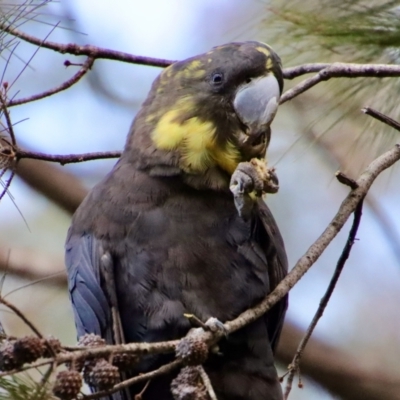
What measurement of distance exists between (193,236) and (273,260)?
0.28 metres

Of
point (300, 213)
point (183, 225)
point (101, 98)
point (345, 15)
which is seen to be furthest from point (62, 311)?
point (345, 15)

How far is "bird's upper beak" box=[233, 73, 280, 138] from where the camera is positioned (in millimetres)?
2279

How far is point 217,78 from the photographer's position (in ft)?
7.88

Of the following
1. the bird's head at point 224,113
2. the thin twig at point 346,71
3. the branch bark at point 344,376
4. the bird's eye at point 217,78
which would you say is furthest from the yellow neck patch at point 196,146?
the branch bark at point 344,376

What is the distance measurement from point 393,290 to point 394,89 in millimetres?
4005

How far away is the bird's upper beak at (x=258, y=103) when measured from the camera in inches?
89.7

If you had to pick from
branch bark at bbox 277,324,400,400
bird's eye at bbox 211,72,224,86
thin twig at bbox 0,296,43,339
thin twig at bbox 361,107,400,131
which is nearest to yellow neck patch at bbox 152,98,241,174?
bird's eye at bbox 211,72,224,86

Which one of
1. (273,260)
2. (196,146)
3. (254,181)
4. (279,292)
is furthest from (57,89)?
(279,292)

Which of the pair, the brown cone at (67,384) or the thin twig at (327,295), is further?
the thin twig at (327,295)

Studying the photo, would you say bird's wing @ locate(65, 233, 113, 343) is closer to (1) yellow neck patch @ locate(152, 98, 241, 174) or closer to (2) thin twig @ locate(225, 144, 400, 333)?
(1) yellow neck patch @ locate(152, 98, 241, 174)

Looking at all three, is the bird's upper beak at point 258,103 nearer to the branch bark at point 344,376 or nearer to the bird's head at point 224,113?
the bird's head at point 224,113

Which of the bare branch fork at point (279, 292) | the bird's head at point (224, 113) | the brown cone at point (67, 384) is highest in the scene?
the bird's head at point (224, 113)

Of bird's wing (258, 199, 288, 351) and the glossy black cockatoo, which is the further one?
bird's wing (258, 199, 288, 351)

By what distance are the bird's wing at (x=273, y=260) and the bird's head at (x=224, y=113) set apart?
0.19m
